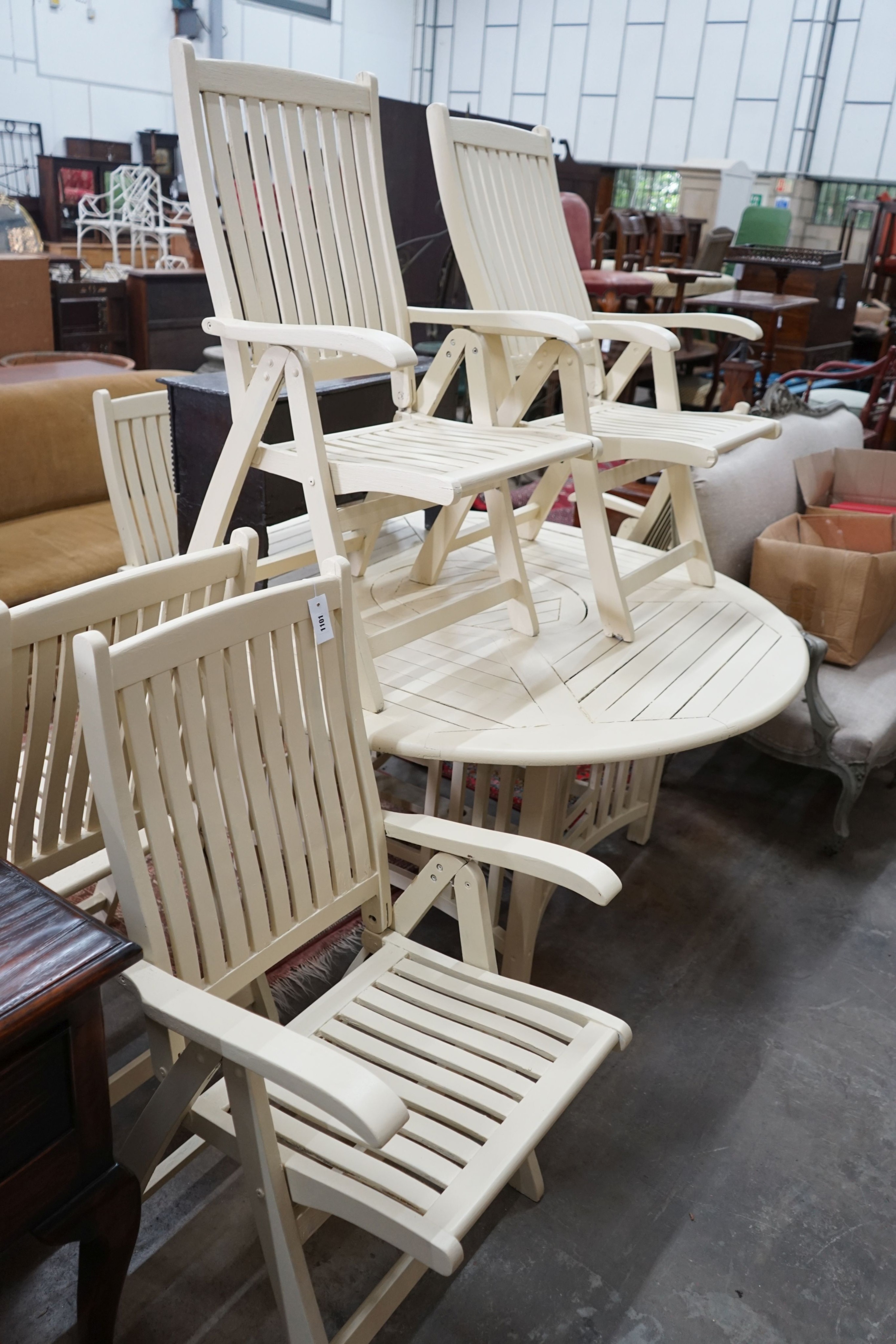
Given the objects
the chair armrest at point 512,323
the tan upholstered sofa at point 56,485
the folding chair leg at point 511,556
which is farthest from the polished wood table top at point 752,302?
the folding chair leg at point 511,556

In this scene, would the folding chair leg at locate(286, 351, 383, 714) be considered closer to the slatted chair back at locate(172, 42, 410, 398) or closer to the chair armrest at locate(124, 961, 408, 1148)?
the slatted chair back at locate(172, 42, 410, 398)

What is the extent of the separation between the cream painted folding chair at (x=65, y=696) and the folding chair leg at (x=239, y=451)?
32cm

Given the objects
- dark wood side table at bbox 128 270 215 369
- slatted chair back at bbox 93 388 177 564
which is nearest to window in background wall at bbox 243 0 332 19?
dark wood side table at bbox 128 270 215 369

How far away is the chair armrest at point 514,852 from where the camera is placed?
1.45m

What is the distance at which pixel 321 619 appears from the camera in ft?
4.75

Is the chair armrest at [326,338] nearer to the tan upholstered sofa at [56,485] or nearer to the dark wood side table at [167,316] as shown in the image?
the tan upholstered sofa at [56,485]

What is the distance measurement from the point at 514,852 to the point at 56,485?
270 centimetres

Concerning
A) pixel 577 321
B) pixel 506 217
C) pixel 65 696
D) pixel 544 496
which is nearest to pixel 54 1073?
pixel 65 696

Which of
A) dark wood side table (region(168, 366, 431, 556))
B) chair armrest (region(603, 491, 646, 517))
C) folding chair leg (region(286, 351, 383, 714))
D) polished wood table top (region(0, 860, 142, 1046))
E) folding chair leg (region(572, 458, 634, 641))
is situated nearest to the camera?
polished wood table top (region(0, 860, 142, 1046))

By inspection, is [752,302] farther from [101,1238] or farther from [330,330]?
[101,1238]

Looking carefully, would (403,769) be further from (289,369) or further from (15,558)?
(289,369)

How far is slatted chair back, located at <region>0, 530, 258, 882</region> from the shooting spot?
4.50ft

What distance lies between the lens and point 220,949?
1.36 meters

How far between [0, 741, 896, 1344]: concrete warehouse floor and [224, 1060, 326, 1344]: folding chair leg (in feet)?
0.95
